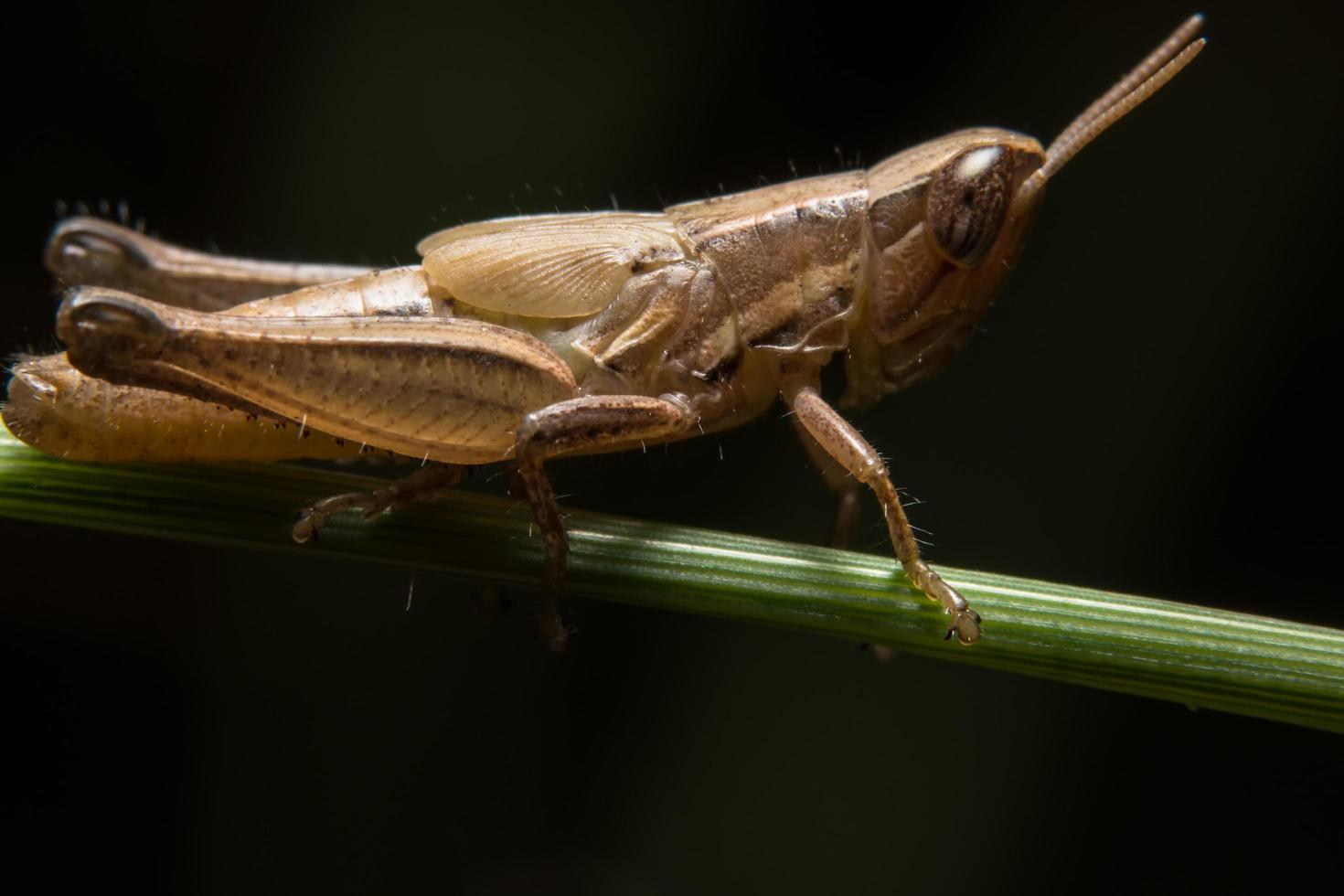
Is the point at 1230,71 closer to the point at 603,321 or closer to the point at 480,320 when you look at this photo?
the point at 603,321

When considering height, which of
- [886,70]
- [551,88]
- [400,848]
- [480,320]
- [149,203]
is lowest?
[400,848]

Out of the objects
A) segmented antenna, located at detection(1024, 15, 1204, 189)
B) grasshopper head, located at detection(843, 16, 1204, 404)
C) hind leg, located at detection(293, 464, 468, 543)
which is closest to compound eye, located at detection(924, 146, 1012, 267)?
grasshopper head, located at detection(843, 16, 1204, 404)

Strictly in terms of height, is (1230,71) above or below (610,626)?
above

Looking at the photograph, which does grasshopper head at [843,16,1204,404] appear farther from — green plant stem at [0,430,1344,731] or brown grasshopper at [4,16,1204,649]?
green plant stem at [0,430,1344,731]

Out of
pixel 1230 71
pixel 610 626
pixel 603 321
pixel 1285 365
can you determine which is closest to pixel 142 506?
pixel 603 321

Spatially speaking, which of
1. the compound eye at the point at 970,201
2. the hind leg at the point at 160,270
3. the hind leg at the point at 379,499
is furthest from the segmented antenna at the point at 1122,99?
the hind leg at the point at 160,270

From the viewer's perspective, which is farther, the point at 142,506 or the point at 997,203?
the point at 997,203

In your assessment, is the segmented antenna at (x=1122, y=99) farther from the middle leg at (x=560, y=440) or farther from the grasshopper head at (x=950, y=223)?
the middle leg at (x=560, y=440)

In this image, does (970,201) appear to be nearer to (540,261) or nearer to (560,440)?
(540,261)
